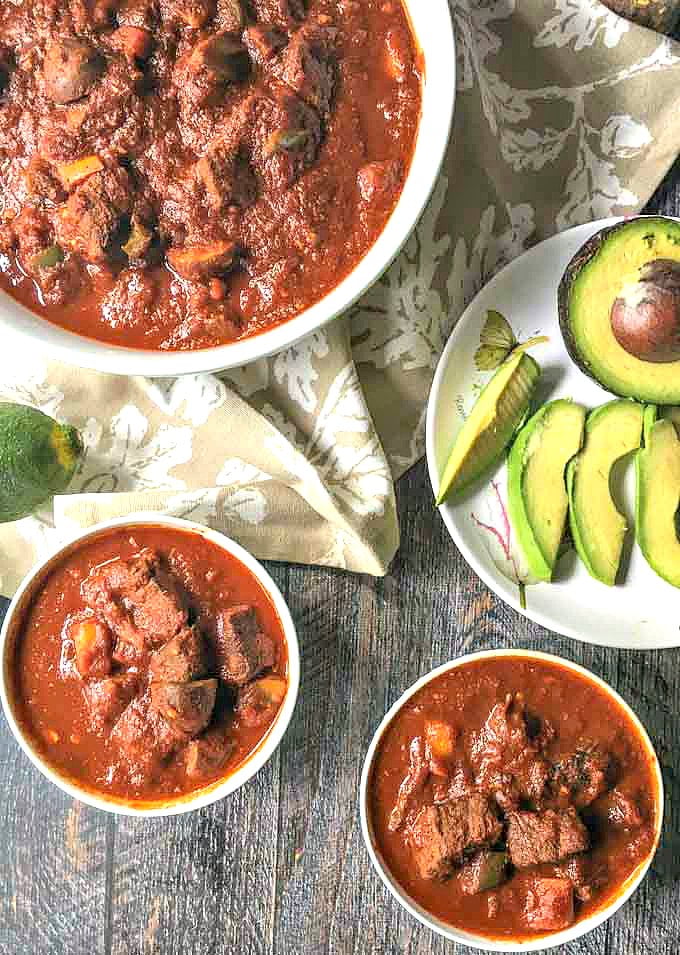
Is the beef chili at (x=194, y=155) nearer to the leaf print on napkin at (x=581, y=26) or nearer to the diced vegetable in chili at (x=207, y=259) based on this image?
the diced vegetable in chili at (x=207, y=259)

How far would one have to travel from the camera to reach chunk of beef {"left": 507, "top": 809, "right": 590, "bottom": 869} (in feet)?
9.32

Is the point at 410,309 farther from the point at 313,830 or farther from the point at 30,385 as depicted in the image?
the point at 313,830

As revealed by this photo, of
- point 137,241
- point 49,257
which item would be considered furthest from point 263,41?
point 49,257

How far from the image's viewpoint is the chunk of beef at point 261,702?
289 cm

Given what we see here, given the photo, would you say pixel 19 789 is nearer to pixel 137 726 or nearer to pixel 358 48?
pixel 137 726

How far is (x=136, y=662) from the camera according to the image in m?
2.88

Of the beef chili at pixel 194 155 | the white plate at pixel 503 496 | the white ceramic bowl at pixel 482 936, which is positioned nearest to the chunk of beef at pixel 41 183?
the beef chili at pixel 194 155

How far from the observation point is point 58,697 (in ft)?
9.51

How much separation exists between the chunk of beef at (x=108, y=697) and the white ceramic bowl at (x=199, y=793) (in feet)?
0.55

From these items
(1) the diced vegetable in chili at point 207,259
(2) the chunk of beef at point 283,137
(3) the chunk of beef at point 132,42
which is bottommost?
(1) the diced vegetable in chili at point 207,259

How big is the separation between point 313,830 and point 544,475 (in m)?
1.18

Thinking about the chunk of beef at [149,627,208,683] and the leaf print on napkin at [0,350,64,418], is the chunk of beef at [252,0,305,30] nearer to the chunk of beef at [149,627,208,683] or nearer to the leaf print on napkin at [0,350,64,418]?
the leaf print on napkin at [0,350,64,418]

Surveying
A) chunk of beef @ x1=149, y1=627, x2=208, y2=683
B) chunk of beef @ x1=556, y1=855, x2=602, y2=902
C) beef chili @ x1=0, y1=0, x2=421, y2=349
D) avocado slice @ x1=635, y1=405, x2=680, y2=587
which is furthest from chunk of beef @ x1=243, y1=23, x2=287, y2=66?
chunk of beef @ x1=556, y1=855, x2=602, y2=902

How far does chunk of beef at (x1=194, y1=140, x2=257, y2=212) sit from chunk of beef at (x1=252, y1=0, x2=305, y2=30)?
0.97ft
